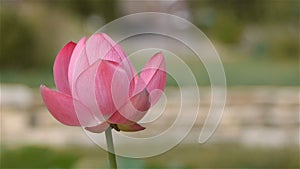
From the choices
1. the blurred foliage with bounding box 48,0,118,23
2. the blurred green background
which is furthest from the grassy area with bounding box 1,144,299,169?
the blurred foliage with bounding box 48,0,118,23

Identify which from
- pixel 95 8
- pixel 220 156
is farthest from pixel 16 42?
pixel 220 156

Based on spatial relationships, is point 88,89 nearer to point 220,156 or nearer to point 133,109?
point 133,109

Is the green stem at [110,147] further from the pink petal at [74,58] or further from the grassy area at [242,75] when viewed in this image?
the grassy area at [242,75]

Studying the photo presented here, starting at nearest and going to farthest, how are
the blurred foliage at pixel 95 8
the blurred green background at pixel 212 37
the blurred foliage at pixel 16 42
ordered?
the blurred green background at pixel 212 37 → the blurred foliage at pixel 16 42 → the blurred foliage at pixel 95 8

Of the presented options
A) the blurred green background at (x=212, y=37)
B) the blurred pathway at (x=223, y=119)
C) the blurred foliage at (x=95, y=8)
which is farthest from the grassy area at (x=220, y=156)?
the blurred foliage at (x=95, y=8)

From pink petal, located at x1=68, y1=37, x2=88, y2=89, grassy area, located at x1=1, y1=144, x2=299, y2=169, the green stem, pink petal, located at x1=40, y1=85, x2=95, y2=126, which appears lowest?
the green stem

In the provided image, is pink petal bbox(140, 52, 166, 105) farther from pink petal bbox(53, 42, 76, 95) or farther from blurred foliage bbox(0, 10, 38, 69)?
blurred foliage bbox(0, 10, 38, 69)
